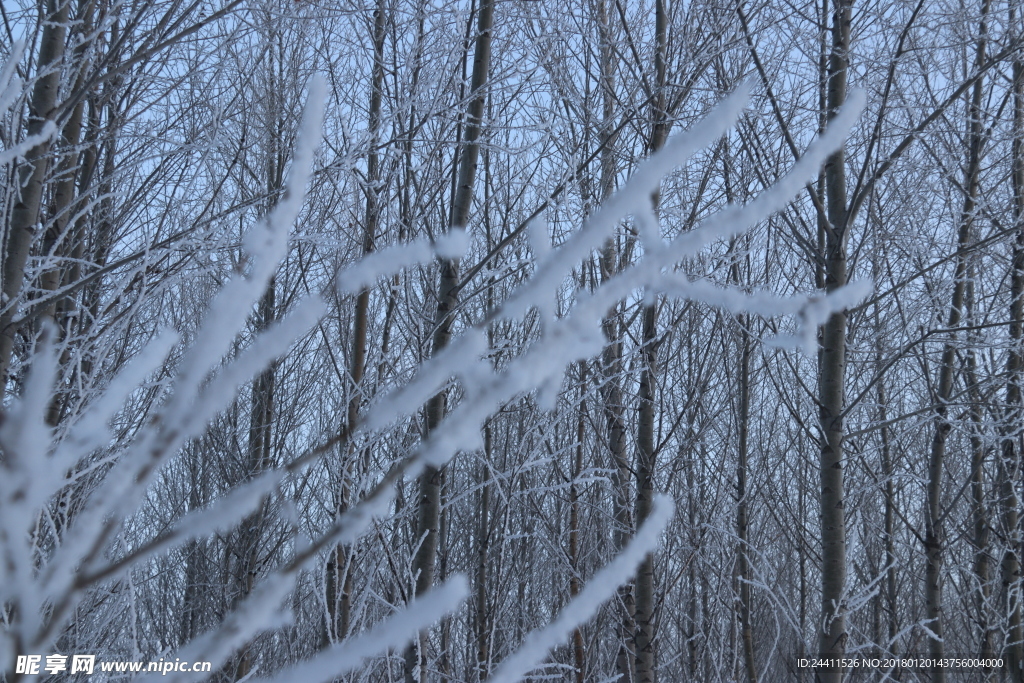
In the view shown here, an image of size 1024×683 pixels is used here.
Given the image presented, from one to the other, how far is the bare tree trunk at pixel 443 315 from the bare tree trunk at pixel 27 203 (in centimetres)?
131

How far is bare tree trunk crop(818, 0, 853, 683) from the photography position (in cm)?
262

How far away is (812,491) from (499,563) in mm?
5560

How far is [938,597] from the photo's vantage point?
4.39m

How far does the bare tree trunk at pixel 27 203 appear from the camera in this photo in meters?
1.98

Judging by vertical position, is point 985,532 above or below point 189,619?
above

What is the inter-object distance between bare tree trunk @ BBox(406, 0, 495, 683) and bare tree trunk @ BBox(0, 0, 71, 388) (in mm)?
1313

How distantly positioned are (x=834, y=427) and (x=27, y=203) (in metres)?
2.83

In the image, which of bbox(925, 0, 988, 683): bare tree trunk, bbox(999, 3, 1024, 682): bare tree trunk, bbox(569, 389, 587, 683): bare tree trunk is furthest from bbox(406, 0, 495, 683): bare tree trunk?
bbox(999, 3, 1024, 682): bare tree trunk

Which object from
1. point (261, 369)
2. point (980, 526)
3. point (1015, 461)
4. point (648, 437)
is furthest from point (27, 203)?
point (980, 526)

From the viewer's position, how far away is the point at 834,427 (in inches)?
106

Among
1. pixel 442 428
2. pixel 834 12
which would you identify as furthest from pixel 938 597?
pixel 442 428

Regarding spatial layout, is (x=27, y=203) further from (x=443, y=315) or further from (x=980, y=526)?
(x=980, y=526)

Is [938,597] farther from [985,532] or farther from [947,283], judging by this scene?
[947,283]

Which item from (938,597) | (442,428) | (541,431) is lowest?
(938,597)
